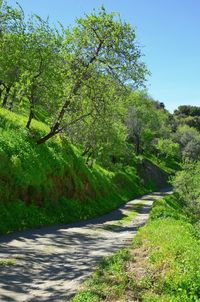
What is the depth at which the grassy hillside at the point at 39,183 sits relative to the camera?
32.4 metres

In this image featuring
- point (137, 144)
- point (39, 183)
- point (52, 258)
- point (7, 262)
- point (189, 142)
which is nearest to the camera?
point (7, 262)

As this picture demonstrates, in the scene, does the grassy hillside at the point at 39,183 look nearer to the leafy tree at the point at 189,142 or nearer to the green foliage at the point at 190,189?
the green foliage at the point at 190,189

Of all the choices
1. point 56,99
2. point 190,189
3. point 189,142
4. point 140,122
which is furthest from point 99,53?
point 189,142

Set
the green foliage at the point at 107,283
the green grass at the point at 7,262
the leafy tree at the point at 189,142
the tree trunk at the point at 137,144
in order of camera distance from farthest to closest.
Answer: the leafy tree at the point at 189,142
the tree trunk at the point at 137,144
the green grass at the point at 7,262
the green foliage at the point at 107,283

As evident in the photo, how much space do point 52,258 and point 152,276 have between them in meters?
7.31

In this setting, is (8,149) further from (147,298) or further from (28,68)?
(147,298)

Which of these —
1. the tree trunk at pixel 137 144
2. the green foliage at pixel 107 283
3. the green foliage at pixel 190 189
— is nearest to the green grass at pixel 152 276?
the green foliage at pixel 107 283

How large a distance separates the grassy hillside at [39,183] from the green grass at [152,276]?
1128cm

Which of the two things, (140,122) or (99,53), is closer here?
(99,53)

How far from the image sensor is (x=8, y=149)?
34.8 m

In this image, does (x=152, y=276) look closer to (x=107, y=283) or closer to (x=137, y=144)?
(x=107, y=283)

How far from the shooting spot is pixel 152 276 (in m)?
17.3

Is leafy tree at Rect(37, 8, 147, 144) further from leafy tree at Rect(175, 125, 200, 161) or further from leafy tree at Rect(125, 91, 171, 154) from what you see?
leafy tree at Rect(175, 125, 200, 161)

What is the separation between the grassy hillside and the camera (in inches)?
1277
